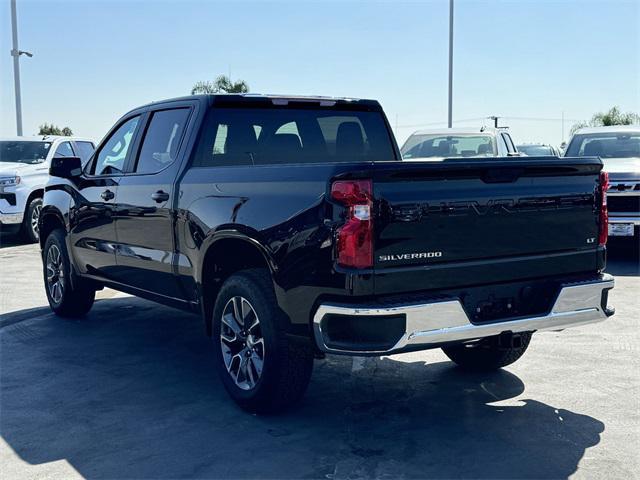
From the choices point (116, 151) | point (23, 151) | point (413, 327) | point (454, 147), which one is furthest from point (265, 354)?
point (23, 151)

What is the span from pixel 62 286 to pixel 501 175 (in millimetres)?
4826

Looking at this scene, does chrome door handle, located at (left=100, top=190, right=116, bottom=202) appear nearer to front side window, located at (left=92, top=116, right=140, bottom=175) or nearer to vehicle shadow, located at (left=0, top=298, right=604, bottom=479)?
front side window, located at (left=92, top=116, right=140, bottom=175)

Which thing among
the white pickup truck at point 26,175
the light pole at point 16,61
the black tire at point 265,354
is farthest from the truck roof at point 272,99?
the light pole at point 16,61

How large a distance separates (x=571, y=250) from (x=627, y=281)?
5604 mm

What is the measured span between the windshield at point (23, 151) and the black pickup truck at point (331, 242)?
9.57 m

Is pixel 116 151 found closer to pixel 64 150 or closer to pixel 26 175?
pixel 26 175

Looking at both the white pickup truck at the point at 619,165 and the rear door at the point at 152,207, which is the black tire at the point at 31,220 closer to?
the rear door at the point at 152,207

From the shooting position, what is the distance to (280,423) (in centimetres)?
467

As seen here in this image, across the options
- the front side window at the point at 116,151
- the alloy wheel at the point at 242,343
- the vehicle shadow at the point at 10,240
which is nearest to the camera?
the alloy wheel at the point at 242,343

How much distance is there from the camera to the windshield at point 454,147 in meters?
13.5

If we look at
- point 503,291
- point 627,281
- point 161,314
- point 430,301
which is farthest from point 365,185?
point 627,281

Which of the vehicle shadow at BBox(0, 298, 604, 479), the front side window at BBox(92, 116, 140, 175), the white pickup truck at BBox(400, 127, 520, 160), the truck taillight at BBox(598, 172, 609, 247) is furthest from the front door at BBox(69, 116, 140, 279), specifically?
the white pickup truck at BBox(400, 127, 520, 160)

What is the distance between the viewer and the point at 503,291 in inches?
173

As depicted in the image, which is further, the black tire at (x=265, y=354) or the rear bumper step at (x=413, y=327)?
the black tire at (x=265, y=354)
